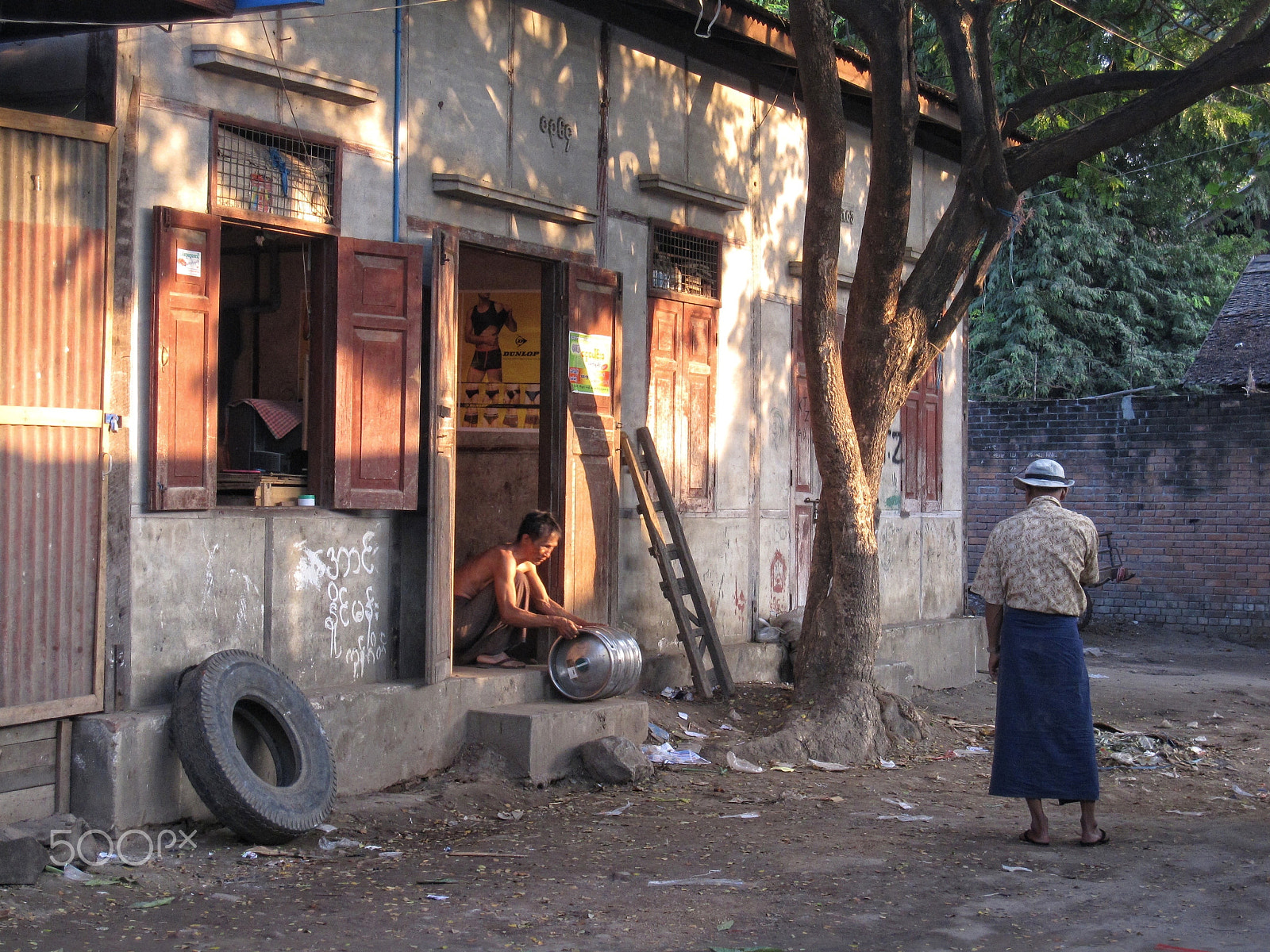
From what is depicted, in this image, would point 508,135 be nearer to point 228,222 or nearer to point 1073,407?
point 228,222

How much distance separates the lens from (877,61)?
335 inches

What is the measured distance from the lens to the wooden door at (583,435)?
27.6ft

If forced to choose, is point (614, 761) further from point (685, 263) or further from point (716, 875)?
point (685, 263)

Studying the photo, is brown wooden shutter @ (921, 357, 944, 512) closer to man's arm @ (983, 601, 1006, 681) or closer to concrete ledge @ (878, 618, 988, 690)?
concrete ledge @ (878, 618, 988, 690)

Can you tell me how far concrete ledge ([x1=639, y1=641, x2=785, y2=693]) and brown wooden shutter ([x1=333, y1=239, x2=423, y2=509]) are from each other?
249 centimetres

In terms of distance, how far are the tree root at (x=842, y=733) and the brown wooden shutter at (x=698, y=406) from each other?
183 cm

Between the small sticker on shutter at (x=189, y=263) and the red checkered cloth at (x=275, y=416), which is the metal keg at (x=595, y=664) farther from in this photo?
the small sticker on shutter at (x=189, y=263)

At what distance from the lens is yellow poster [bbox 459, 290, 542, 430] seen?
9781 millimetres

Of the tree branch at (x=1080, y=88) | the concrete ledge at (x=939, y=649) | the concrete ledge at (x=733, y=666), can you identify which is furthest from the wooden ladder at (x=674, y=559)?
the tree branch at (x=1080, y=88)

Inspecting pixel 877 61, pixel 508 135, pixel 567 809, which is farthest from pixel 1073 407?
pixel 567 809

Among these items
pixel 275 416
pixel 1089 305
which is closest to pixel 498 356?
pixel 275 416

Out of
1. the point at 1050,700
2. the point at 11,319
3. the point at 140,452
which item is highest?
the point at 11,319

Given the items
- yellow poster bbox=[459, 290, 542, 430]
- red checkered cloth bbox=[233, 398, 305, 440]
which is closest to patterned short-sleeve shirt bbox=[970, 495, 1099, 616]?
red checkered cloth bbox=[233, 398, 305, 440]

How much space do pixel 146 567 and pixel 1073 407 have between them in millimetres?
13320
